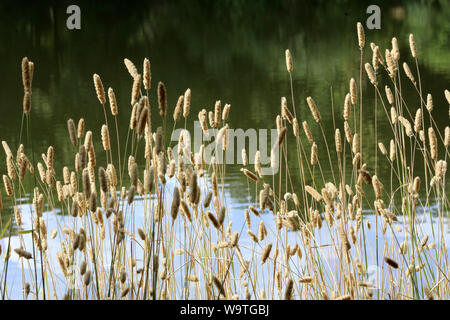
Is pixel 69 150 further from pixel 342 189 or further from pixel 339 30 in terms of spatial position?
pixel 339 30

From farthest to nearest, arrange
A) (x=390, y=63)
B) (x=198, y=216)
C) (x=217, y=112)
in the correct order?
(x=198, y=216), (x=390, y=63), (x=217, y=112)

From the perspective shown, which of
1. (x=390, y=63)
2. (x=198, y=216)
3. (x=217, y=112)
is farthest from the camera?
(x=198, y=216)

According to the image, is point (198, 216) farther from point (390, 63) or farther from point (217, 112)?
point (390, 63)

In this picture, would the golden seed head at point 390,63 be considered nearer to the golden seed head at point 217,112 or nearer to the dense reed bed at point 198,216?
the dense reed bed at point 198,216

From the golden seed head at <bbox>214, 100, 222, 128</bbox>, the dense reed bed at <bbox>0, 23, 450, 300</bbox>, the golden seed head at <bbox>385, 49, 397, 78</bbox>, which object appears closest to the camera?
the dense reed bed at <bbox>0, 23, 450, 300</bbox>

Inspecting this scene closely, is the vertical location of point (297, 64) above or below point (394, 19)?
below

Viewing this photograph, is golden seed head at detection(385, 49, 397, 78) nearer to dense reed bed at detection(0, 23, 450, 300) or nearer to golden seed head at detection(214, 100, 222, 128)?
dense reed bed at detection(0, 23, 450, 300)

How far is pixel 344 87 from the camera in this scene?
64.1 ft

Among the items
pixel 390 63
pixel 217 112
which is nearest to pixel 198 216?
pixel 217 112

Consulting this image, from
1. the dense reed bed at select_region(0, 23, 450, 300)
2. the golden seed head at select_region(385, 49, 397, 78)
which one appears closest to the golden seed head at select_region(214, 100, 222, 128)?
the dense reed bed at select_region(0, 23, 450, 300)

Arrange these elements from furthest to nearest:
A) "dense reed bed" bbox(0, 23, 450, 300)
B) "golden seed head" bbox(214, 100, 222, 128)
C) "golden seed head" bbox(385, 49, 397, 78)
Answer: "golden seed head" bbox(385, 49, 397, 78)
"golden seed head" bbox(214, 100, 222, 128)
"dense reed bed" bbox(0, 23, 450, 300)

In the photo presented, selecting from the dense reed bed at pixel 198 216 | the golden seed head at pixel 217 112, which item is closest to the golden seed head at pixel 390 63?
the dense reed bed at pixel 198 216
